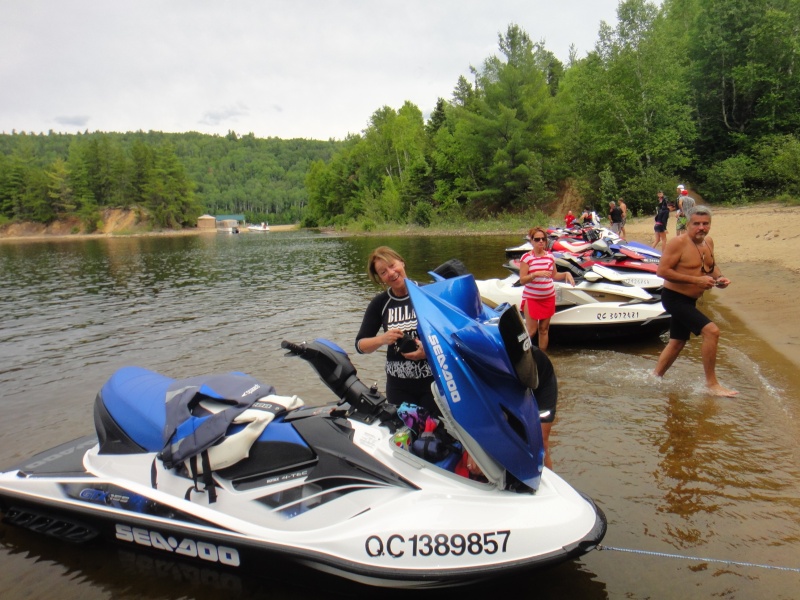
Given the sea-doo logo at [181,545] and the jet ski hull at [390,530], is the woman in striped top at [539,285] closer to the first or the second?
the jet ski hull at [390,530]

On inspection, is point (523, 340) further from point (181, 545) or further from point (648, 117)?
point (648, 117)

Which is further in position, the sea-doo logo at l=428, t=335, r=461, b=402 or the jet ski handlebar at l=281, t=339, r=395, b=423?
the jet ski handlebar at l=281, t=339, r=395, b=423

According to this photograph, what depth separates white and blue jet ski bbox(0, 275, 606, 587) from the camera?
2.58 meters

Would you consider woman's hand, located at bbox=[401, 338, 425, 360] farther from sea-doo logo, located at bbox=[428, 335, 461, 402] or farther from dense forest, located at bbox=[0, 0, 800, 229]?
dense forest, located at bbox=[0, 0, 800, 229]

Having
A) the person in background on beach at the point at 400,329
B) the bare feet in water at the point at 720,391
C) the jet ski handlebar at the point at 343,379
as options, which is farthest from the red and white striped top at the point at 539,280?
the jet ski handlebar at the point at 343,379

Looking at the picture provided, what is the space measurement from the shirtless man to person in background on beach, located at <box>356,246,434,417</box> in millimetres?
3355

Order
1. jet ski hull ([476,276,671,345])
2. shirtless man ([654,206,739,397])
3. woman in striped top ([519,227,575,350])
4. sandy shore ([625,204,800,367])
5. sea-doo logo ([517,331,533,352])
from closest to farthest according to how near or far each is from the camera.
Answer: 1. sea-doo logo ([517,331,533,352])
2. shirtless man ([654,206,739,397])
3. woman in striped top ([519,227,575,350])
4. jet ski hull ([476,276,671,345])
5. sandy shore ([625,204,800,367])

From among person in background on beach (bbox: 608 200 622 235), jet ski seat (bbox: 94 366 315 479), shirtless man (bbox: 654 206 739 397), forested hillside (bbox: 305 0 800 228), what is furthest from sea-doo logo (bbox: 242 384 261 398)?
forested hillside (bbox: 305 0 800 228)

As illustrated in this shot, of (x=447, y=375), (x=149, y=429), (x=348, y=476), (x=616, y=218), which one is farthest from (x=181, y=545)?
(x=616, y=218)

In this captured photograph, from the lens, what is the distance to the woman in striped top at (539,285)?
718 cm

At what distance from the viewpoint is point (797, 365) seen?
261 inches

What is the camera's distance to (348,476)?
2.89m

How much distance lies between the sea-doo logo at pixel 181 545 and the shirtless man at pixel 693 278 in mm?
5034

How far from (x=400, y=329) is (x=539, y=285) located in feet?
14.3
